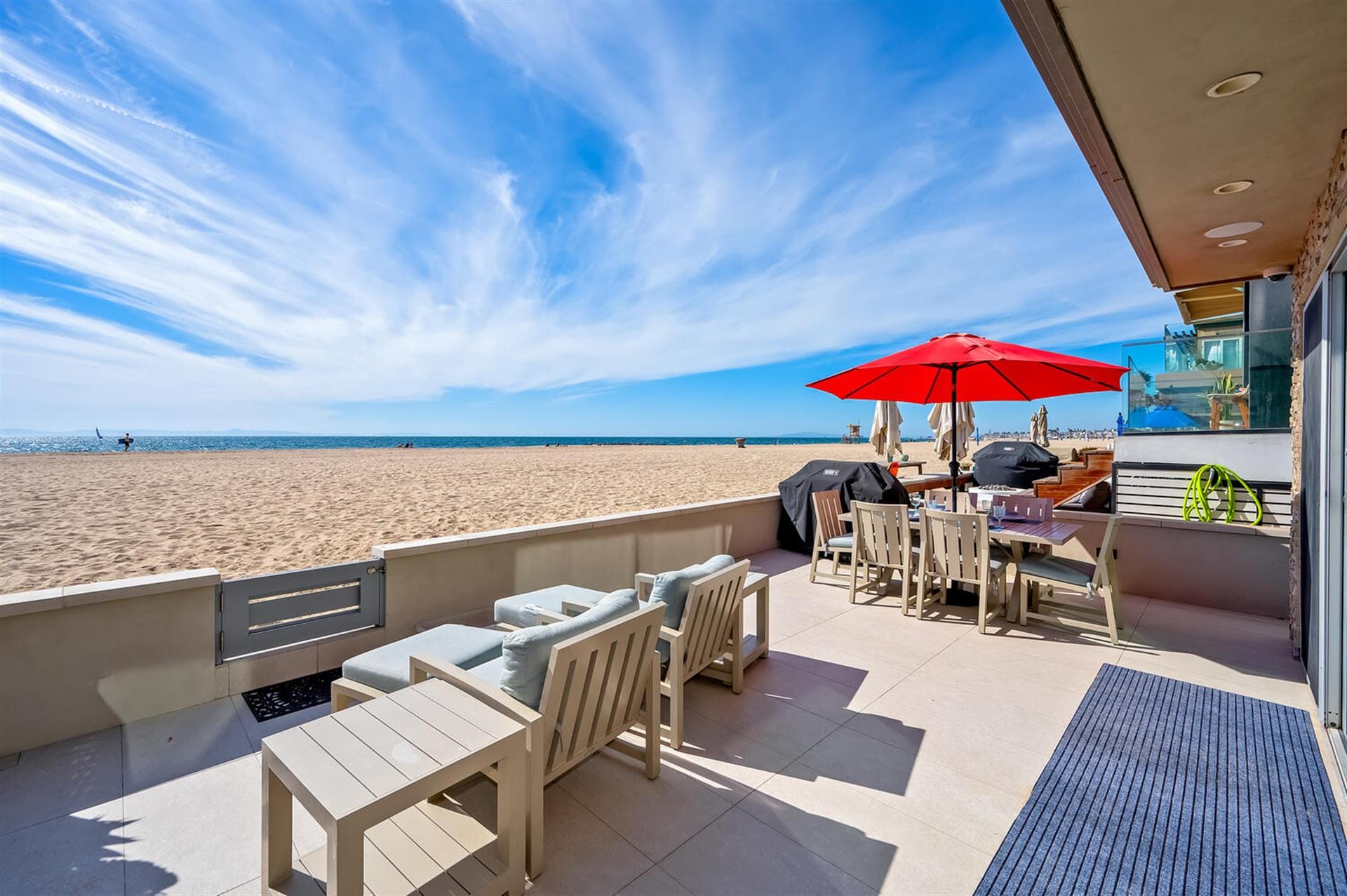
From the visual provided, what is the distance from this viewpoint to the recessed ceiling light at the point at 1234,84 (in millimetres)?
1962

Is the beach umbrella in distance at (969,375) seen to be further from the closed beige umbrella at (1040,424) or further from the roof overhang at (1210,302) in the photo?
the closed beige umbrella at (1040,424)

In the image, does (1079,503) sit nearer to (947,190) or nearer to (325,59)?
(947,190)

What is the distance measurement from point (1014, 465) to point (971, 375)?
18.0 ft

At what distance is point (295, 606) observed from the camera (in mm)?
3104

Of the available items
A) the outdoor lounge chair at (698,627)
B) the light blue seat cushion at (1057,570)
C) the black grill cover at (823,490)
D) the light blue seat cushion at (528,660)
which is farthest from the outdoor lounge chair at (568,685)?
the black grill cover at (823,490)

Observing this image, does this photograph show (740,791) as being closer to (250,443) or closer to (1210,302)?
(1210,302)

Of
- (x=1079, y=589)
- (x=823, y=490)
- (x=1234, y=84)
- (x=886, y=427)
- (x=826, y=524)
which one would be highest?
(x=1234, y=84)

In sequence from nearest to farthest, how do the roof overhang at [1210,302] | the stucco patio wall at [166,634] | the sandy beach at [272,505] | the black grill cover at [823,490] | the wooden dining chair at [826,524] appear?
the stucco patio wall at [166,634], the wooden dining chair at [826,524], the black grill cover at [823,490], the sandy beach at [272,505], the roof overhang at [1210,302]

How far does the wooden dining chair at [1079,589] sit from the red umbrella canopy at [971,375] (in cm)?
131

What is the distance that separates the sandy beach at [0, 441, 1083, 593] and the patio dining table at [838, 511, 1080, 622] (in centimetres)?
594

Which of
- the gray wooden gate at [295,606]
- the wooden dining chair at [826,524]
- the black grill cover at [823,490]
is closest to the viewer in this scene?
the gray wooden gate at [295,606]

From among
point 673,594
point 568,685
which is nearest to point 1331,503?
point 673,594

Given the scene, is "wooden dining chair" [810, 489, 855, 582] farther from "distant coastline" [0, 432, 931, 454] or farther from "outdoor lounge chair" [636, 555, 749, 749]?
"distant coastline" [0, 432, 931, 454]

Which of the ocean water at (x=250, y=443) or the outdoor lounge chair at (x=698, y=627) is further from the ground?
the ocean water at (x=250, y=443)
